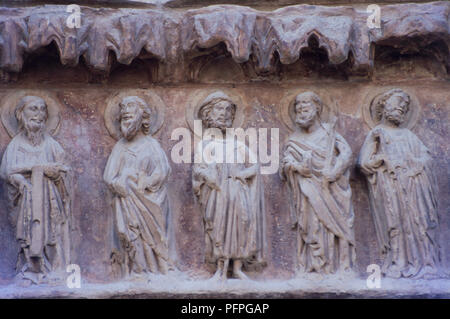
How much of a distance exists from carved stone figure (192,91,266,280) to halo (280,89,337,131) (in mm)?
433

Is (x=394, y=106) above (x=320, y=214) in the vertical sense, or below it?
above

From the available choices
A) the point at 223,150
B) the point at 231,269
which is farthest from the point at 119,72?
the point at 231,269

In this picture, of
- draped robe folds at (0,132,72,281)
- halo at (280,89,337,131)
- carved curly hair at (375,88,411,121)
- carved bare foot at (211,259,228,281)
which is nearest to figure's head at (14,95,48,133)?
draped robe folds at (0,132,72,281)

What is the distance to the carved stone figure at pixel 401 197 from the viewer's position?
29.5ft

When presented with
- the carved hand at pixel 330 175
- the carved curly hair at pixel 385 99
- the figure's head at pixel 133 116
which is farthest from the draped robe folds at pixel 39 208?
the carved curly hair at pixel 385 99

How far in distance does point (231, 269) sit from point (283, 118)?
123cm

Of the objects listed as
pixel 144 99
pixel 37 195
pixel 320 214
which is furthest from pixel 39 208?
pixel 320 214

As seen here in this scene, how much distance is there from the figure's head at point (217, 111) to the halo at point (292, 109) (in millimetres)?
404

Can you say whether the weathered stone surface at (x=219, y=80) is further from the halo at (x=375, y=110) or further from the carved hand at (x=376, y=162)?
the carved hand at (x=376, y=162)

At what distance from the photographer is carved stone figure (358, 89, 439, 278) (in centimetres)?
898

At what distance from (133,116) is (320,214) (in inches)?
59.7

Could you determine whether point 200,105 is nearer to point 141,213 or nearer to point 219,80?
point 219,80

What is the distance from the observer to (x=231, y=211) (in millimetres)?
8969

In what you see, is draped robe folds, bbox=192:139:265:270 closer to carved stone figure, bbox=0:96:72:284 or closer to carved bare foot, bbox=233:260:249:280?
carved bare foot, bbox=233:260:249:280
